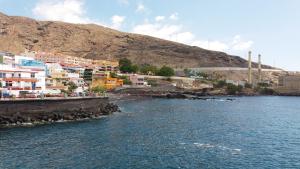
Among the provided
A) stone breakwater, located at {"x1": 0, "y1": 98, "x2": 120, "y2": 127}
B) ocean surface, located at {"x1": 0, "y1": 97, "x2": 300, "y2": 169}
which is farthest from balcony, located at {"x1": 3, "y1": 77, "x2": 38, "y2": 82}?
ocean surface, located at {"x1": 0, "y1": 97, "x2": 300, "y2": 169}

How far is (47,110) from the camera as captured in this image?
8462 cm

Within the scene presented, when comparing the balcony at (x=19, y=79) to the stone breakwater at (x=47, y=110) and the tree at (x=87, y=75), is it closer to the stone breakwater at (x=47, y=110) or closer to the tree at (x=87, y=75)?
the stone breakwater at (x=47, y=110)

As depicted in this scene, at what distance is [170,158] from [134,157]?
4.90m

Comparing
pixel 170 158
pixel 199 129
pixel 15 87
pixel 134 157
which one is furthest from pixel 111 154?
pixel 15 87

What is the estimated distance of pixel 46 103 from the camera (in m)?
84.3

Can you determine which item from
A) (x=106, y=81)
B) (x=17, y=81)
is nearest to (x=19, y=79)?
(x=17, y=81)

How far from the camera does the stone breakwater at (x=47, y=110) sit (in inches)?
3050

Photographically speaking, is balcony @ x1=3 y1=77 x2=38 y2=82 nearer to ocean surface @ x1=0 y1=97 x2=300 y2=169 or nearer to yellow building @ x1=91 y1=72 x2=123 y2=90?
ocean surface @ x1=0 y1=97 x2=300 y2=169

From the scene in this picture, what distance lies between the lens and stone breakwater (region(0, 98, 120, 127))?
7748cm

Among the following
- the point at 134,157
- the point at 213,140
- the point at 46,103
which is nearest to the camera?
the point at 134,157

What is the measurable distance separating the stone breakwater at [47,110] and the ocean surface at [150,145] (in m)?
4.43

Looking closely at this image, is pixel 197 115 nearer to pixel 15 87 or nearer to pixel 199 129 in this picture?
pixel 199 129

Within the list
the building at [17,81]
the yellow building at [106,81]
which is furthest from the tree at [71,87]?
the yellow building at [106,81]

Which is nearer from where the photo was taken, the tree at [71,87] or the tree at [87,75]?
the tree at [71,87]
